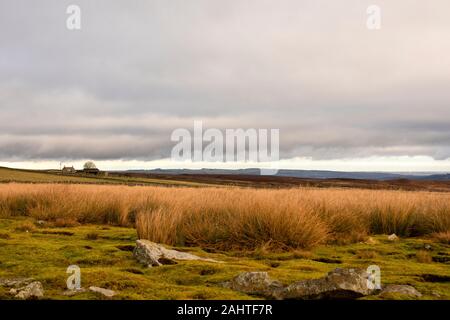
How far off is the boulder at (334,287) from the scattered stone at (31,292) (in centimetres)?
263

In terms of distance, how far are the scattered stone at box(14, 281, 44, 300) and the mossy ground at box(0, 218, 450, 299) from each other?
0.11 m

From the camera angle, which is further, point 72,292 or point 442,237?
point 442,237

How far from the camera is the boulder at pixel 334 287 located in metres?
4.98

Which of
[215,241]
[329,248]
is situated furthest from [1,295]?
[329,248]

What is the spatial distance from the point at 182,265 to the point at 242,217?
2920 millimetres

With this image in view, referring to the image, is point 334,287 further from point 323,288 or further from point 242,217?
point 242,217

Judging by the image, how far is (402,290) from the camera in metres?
5.41

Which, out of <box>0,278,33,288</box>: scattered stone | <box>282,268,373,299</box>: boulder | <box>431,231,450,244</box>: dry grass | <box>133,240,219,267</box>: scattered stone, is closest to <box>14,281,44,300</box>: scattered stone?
<box>0,278,33,288</box>: scattered stone

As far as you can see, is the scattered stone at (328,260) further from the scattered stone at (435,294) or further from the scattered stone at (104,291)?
the scattered stone at (104,291)

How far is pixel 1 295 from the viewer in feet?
16.8

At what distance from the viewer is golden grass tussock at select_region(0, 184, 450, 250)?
912cm

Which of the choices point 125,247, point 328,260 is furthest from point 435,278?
point 125,247

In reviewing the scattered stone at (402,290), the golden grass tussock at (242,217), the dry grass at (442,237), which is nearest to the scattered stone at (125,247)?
the golden grass tussock at (242,217)
